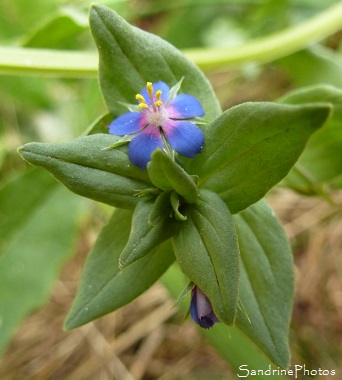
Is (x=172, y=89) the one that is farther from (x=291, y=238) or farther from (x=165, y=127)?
(x=291, y=238)

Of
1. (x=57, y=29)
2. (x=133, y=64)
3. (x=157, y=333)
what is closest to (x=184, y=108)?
(x=133, y=64)

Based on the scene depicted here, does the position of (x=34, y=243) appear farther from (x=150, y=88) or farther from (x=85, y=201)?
(x=150, y=88)

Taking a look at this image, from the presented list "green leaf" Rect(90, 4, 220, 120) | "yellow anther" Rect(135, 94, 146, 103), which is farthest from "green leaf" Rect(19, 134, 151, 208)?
"green leaf" Rect(90, 4, 220, 120)

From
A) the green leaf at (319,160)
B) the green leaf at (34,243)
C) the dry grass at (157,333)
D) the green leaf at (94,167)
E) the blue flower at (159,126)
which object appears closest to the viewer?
the green leaf at (94,167)

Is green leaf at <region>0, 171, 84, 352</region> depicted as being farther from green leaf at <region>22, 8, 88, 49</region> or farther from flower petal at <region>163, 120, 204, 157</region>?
flower petal at <region>163, 120, 204, 157</region>

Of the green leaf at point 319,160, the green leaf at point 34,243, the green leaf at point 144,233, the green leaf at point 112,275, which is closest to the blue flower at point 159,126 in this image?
the green leaf at point 144,233

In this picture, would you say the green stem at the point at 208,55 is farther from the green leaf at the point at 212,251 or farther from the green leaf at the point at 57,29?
the green leaf at the point at 212,251
